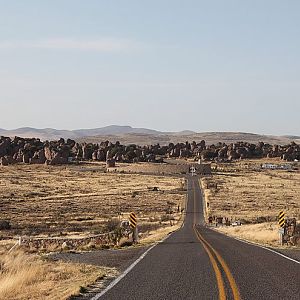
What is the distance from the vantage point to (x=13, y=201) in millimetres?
74000

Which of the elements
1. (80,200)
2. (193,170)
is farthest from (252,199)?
(193,170)

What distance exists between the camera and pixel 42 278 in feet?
48.2

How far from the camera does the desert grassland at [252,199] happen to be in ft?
151

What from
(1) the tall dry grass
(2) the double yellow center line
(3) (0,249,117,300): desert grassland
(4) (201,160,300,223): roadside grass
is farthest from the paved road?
(4) (201,160,300,223): roadside grass

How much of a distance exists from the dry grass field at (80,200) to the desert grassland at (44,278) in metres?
23.8

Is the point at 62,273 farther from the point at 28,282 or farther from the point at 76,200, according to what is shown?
the point at 76,200

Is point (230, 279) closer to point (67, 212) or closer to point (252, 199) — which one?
point (67, 212)

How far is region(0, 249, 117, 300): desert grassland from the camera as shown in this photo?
12.3 metres

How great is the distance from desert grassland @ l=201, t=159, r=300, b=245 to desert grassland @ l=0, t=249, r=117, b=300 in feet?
54.4

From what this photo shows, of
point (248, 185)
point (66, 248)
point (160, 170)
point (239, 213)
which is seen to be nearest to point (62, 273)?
point (66, 248)

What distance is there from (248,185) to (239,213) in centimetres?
3954

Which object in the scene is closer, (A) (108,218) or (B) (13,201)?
(A) (108,218)

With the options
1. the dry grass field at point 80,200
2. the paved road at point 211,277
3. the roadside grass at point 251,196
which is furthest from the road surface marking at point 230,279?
the roadside grass at point 251,196

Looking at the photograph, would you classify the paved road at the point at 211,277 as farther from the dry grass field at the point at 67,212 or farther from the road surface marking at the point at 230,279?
the dry grass field at the point at 67,212
